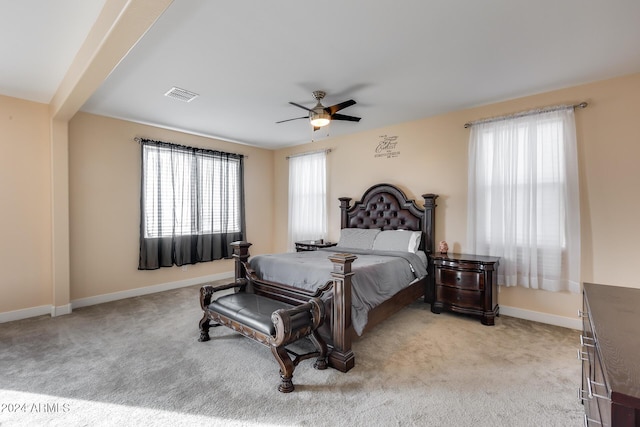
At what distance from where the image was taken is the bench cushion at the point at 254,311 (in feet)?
7.77

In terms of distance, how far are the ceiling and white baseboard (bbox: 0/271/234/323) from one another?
2639 millimetres

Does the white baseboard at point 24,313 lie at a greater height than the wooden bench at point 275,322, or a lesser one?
lesser

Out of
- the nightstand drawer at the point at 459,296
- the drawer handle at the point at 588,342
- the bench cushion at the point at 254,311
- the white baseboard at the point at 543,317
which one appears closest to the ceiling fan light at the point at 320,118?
the bench cushion at the point at 254,311

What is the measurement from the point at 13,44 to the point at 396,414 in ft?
13.8

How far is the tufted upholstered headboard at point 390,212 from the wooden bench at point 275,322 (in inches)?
92.2

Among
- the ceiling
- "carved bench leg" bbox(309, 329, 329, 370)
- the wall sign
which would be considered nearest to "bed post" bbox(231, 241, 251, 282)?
"carved bench leg" bbox(309, 329, 329, 370)

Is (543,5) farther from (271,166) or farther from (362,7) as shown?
(271,166)

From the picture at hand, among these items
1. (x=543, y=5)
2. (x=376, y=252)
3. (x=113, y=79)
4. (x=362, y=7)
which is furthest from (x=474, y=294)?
(x=113, y=79)

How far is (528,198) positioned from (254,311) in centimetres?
335

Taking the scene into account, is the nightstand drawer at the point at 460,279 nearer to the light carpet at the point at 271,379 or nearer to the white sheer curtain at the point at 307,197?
the light carpet at the point at 271,379

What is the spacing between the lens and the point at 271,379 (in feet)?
7.58

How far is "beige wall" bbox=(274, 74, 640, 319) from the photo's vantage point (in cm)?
303

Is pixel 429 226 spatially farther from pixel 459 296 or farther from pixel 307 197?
pixel 307 197

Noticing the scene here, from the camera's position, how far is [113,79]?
10.2ft
